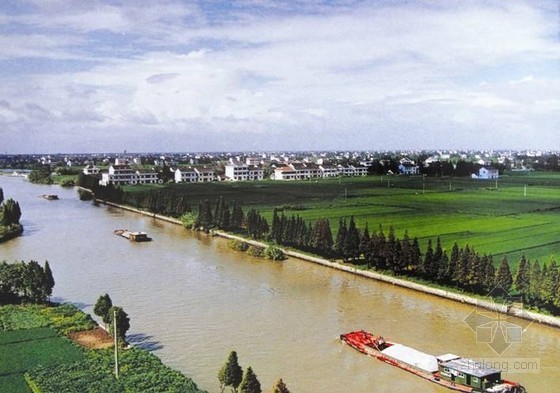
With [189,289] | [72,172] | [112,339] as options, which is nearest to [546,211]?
[189,289]

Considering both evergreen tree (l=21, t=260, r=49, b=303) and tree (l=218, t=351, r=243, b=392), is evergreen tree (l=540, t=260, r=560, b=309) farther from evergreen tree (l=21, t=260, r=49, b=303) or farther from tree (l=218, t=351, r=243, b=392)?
evergreen tree (l=21, t=260, r=49, b=303)

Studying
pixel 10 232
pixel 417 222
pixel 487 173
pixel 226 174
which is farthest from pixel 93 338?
pixel 226 174

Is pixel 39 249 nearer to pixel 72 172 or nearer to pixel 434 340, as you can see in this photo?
pixel 434 340

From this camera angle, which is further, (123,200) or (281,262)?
(123,200)

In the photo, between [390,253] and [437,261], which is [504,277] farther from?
[390,253]

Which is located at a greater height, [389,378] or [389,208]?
[389,208]

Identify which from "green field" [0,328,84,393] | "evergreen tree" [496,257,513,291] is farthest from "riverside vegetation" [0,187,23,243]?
"evergreen tree" [496,257,513,291]

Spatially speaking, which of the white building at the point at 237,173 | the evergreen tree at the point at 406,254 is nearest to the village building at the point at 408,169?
the white building at the point at 237,173
